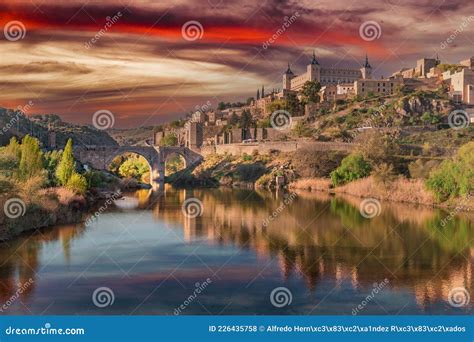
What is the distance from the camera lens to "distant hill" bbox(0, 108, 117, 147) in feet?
96.2

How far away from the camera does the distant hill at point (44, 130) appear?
29328 millimetres

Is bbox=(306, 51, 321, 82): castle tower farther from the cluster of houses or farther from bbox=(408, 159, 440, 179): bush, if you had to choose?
bbox=(408, 159, 440, 179): bush

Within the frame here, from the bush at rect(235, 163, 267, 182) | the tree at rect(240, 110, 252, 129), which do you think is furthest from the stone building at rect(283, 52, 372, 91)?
the bush at rect(235, 163, 267, 182)

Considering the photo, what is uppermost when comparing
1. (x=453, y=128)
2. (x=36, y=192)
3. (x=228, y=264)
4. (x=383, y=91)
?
(x=383, y=91)

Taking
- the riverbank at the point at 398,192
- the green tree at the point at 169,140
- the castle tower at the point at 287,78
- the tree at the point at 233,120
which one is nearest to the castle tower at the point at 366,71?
the castle tower at the point at 287,78

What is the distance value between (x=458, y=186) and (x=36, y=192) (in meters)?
10.9

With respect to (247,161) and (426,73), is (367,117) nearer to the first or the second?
(247,161)

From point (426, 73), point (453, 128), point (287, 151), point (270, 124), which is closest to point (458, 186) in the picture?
point (287, 151)

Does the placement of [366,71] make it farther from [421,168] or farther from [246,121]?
[421,168]

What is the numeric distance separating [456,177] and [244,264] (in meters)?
8.88

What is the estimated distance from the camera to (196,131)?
38.5 metres

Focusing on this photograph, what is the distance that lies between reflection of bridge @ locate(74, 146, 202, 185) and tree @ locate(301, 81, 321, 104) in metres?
10.4

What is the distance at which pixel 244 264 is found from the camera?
8641mm

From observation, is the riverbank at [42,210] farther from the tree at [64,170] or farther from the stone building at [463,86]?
the stone building at [463,86]
